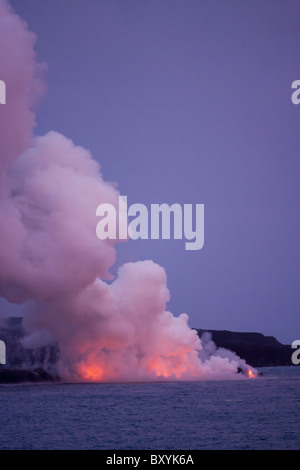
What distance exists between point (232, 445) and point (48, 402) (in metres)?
72.4

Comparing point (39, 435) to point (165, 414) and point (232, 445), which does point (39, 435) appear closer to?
point (232, 445)

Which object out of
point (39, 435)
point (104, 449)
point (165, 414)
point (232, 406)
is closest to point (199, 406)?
point (232, 406)

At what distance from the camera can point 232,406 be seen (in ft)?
371
